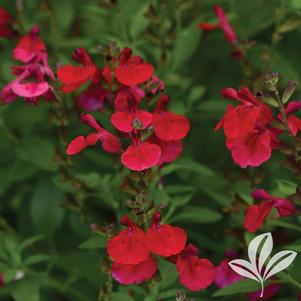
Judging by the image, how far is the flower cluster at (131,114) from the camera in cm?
130

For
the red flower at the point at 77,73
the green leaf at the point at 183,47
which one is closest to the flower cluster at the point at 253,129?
the red flower at the point at 77,73

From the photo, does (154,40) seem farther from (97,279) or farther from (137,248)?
(137,248)

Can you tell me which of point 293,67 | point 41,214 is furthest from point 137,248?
point 293,67

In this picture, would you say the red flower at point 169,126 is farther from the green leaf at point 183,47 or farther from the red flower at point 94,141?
the green leaf at point 183,47

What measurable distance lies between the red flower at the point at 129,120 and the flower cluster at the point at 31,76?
0.23 m

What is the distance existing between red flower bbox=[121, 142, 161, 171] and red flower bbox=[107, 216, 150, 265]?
4.2 inches

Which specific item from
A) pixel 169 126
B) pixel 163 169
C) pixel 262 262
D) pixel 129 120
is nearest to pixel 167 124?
pixel 169 126

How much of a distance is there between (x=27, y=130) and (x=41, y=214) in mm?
272

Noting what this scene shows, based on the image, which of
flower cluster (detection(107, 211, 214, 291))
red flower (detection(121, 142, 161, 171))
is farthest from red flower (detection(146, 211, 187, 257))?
red flower (detection(121, 142, 161, 171))

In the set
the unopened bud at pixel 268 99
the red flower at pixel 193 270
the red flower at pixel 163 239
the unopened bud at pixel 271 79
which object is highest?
the unopened bud at pixel 271 79

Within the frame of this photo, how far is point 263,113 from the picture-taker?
1331 mm

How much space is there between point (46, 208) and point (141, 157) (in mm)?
778

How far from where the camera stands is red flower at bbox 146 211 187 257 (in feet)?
4.14

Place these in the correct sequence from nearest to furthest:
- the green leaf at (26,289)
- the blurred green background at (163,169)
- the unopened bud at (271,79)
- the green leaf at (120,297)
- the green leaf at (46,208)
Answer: the unopened bud at (271,79), the green leaf at (120,297), the green leaf at (26,289), the blurred green background at (163,169), the green leaf at (46,208)
